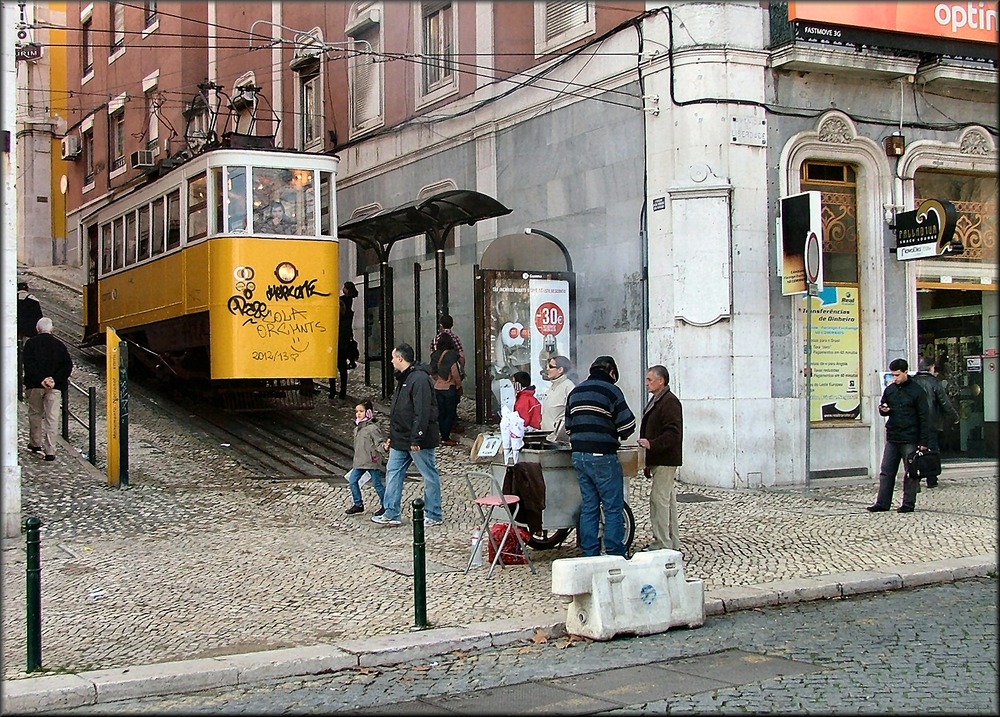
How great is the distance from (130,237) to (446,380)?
662 centimetres

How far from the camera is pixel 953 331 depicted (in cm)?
1680

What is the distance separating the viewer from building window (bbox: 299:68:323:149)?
86.1 feet

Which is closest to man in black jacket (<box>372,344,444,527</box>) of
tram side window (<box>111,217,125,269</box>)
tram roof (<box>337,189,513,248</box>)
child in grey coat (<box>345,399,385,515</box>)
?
child in grey coat (<box>345,399,385,515</box>)

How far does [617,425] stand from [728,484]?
5.61m

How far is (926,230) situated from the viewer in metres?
15.2

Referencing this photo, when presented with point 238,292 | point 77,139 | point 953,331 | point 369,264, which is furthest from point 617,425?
point 77,139

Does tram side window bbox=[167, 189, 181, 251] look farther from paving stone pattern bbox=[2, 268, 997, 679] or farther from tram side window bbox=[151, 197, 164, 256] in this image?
paving stone pattern bbox=[2, 268, 997, 679]

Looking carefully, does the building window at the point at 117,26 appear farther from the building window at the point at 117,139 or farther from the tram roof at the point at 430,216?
the tram roof at the point at 430,216

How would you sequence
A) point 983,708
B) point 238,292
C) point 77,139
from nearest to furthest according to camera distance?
point 983,708 → point 238,292 → point 77,139

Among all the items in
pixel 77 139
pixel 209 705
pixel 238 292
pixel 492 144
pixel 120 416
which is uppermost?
pixel 77 139

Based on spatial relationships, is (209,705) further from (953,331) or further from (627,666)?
(953,331)

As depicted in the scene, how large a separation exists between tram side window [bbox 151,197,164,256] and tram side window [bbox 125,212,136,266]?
1107mm

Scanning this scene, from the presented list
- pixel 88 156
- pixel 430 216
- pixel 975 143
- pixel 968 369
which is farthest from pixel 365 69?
pixel 88 156

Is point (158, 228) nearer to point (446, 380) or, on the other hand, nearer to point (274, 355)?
point (274, 355)
